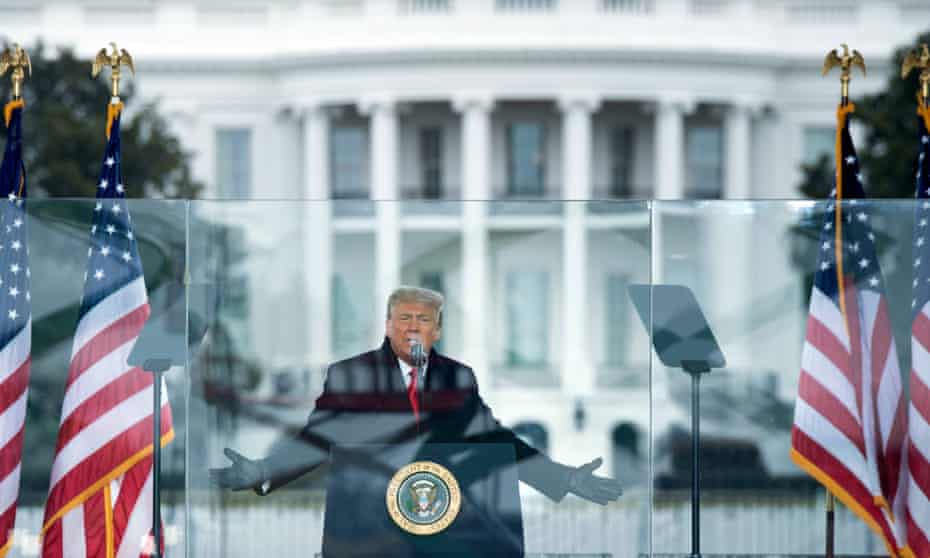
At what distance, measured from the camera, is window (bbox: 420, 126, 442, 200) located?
49.4 metres

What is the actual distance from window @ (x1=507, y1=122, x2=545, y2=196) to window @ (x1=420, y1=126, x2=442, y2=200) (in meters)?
1.59

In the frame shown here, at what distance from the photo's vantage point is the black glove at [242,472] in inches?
427

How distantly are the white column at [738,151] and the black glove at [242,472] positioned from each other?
37.1 m

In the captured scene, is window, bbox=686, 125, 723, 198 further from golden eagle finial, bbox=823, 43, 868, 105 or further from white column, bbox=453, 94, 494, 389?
white column, bbox=453, 94, 494, 389

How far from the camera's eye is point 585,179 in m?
46.9

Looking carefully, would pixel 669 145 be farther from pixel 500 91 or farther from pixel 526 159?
pixel 500 91

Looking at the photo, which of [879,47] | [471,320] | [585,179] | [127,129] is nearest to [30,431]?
[471,320]

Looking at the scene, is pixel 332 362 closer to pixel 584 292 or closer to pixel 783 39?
pixel 584 292

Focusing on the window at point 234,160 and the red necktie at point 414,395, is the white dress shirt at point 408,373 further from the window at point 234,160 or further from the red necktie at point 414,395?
the window at point 234,160

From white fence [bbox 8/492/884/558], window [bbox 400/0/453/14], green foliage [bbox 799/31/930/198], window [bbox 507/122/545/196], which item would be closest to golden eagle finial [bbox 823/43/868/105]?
Result: white fence [bbox 8/492/884/558]

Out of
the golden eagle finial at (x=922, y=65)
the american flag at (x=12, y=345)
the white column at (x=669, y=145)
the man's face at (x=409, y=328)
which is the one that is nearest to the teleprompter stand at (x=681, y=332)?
the man's face at (x=409, y=328)

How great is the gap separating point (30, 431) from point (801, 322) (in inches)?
154

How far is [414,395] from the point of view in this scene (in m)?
10.8

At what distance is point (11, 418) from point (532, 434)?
8.47ft
